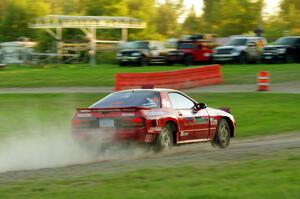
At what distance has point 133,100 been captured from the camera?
14.1 meters

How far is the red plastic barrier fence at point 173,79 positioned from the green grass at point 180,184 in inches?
696

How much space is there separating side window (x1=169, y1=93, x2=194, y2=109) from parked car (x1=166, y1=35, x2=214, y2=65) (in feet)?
108

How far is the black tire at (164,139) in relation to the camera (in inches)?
540

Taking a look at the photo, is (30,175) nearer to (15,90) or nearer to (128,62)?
(15,90)

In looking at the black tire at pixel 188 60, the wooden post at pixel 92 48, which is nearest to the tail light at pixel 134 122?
the black tire at pixel 188 60

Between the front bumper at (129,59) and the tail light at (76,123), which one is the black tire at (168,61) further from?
the tail light at (76,123)

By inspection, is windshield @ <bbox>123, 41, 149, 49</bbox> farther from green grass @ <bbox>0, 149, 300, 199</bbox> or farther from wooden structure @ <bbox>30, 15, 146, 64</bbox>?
green grass @ <bbox>0, 149, 300, 199</bbox>

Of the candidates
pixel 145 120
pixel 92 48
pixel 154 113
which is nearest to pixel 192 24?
pixel 92 48

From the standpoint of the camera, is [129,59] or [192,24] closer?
[129,59]

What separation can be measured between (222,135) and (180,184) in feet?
22.2

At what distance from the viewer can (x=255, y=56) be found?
47.5m

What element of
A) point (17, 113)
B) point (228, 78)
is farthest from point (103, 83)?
point (17, 113)

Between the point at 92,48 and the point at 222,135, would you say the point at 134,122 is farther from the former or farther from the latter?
the point at 92,48

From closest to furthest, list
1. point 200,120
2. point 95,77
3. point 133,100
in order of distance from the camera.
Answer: point 133,100
point 200,120
point 95,77
